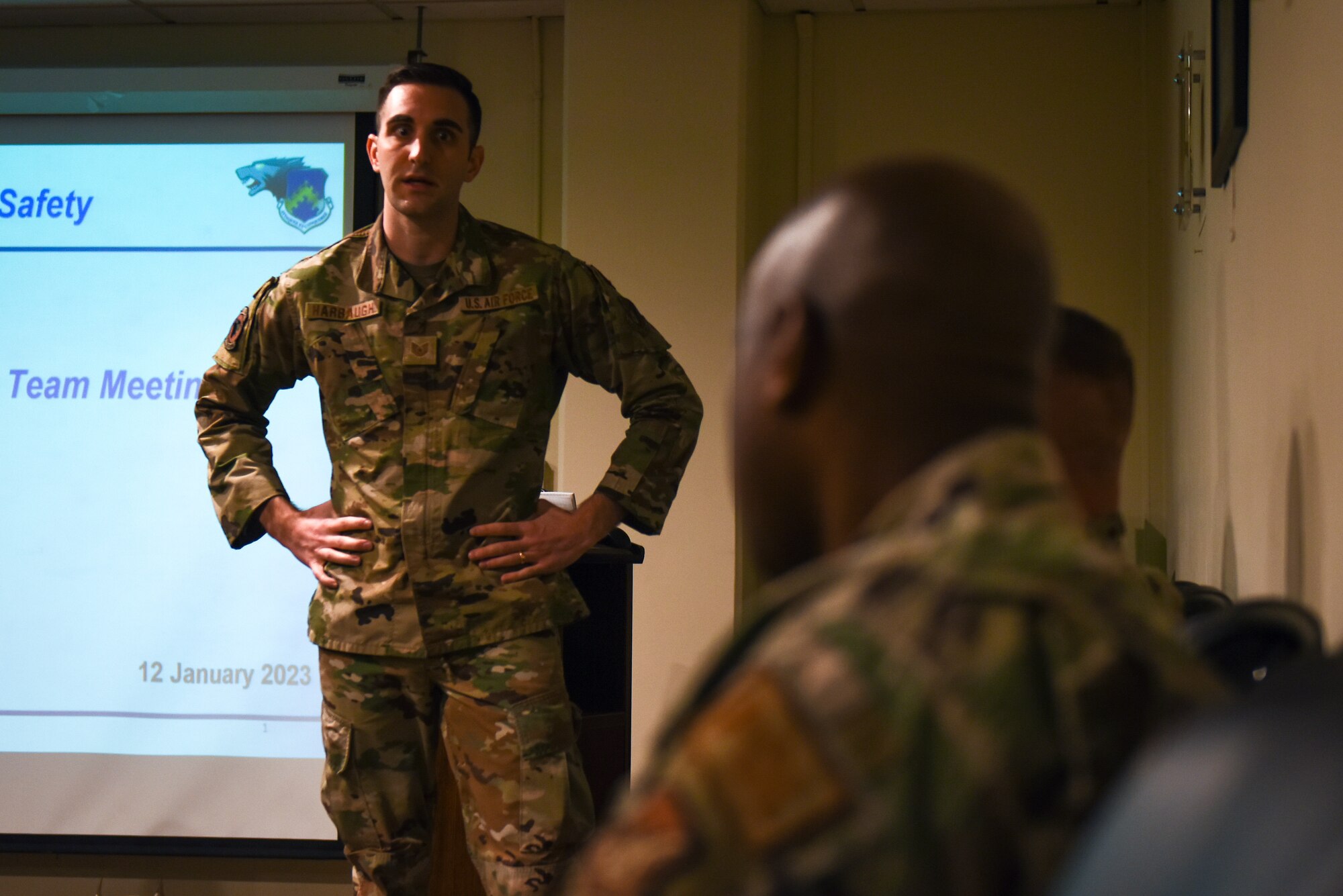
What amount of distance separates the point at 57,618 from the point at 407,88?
7.09ft

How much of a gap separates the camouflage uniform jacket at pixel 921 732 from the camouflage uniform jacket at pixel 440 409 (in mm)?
1579

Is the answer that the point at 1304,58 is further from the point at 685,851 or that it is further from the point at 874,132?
the point at 874,132

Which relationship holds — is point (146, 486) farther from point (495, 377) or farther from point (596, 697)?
point (495, 377)

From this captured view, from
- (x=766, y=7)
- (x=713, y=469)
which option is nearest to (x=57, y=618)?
(x=713, y=469)

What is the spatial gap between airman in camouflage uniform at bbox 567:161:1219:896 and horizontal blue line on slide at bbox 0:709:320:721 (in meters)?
3.15

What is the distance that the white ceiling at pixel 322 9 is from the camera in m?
4.02

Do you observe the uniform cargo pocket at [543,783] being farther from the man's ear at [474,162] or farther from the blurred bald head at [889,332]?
the blurred bald head at [889,332]

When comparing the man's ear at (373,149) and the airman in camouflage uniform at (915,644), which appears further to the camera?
the man's ear at (373,149)

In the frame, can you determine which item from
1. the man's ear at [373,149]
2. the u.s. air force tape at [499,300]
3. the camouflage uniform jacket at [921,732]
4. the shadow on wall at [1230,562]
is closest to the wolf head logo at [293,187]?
the man's ear at [373,149]

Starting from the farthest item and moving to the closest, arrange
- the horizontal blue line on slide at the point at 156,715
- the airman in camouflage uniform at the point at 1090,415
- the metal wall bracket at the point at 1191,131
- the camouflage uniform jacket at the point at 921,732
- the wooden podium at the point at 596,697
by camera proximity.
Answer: the horizontal blue line on slide at the point at 156,715 < the wooden podium at the point at 596,697 < the metal wall bracket at the point at 1191,131 < the airman in camouflage uniform at the point at 1090,415 < the camouflage uniform jacket at the point at 921,732

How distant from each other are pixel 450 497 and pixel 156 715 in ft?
6.33

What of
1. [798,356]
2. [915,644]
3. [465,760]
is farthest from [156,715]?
[915,644]

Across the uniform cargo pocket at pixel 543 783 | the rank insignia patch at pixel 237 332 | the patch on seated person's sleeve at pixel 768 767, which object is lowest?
the uniform cargo pocket at pixel 543 783

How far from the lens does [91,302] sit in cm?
374
